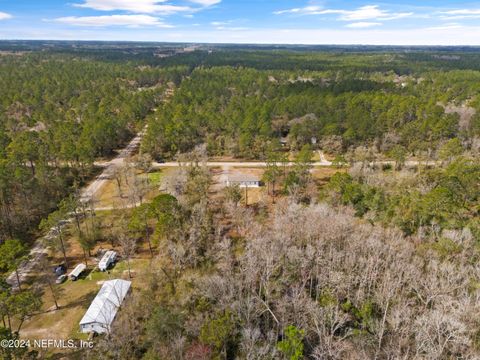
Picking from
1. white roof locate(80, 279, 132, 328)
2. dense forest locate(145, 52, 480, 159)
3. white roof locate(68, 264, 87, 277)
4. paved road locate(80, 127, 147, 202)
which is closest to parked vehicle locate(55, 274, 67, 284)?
white roof locate(68, 264, 87, 277)

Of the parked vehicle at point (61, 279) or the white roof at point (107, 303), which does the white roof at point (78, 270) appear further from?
the white roof at point (107, 303)

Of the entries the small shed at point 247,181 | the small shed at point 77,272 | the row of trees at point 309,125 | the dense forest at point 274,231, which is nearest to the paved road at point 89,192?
the dense forest at point 274,231

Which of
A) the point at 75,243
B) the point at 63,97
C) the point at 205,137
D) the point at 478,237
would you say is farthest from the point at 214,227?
the point at 63,97

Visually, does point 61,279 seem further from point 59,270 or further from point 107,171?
point 107,171

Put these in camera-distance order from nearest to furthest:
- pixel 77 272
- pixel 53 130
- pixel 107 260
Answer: pixel 77 272 → pixel 107 260 → pixel 53 130

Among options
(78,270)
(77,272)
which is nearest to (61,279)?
(77,272)

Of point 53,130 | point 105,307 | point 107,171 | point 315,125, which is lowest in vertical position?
point 107,171

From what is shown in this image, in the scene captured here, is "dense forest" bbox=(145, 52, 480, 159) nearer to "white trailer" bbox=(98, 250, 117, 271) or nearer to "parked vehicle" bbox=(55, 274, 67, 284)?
"white trailer" bbox=(98, 250, 117, 271)
